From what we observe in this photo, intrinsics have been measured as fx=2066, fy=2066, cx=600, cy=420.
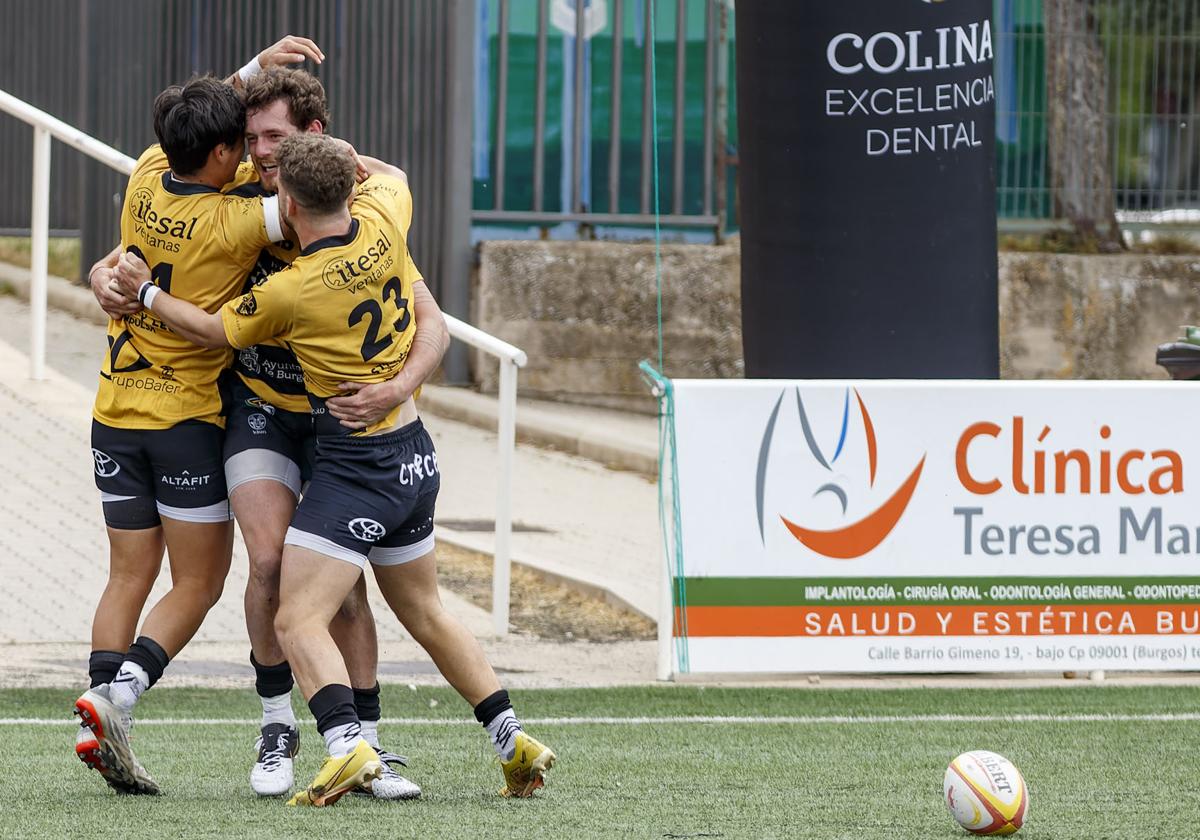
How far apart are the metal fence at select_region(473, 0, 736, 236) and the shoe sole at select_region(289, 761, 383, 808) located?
9585mm

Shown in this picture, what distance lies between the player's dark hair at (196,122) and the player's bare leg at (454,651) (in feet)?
3.83

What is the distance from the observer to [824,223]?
8.16m

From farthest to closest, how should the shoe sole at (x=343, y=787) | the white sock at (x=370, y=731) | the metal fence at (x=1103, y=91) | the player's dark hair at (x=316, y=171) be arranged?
1. the metal fence at (x=1103, y=91)
2. the white sock at (x=370, y=731)
3. the shoe sole at (x=343, y=787)
4. the player's dark hair at (x=316, y=171)

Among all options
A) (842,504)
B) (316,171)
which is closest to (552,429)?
(842,504)

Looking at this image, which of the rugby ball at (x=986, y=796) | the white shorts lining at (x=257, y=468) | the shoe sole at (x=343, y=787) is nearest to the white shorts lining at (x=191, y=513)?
the white shorts lining at (x=257, y=468)

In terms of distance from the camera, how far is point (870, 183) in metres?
8.09

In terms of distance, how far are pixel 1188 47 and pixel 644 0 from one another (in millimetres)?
4163

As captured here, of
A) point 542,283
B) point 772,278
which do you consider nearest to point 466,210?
point 542,283

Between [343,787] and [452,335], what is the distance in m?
5.52

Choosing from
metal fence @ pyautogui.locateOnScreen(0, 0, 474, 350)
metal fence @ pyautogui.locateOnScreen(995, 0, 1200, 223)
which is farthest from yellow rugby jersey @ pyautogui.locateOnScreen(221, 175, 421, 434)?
metal fence @ pyautogui.locateOnScreen(995, 0, 1200, 223)

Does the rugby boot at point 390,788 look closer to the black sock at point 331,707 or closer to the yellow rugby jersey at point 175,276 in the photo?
the black sock at point 331,707

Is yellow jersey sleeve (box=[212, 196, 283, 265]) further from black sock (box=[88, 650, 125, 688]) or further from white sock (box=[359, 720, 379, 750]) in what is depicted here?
white sock (box=[359, 720, 379, 750])

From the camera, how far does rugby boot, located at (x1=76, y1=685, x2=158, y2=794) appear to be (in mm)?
5105

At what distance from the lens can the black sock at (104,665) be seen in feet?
17.9
